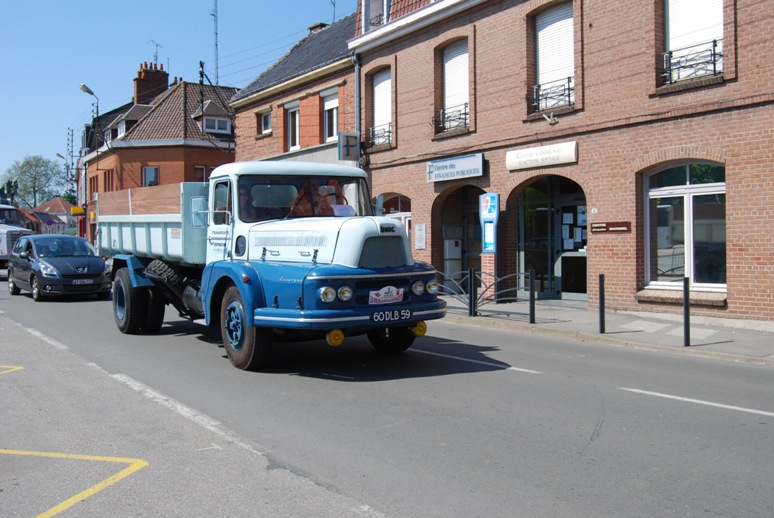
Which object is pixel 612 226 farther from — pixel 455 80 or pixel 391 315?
pixel 391 315

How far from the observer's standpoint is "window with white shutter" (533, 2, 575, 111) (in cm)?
1545

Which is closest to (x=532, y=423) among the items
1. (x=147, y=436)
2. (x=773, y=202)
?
(x=147, y=436)

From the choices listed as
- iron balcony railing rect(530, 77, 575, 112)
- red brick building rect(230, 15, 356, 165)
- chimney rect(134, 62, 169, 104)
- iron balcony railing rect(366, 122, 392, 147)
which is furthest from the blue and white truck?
chimney rect(134, 62, 169, 104)

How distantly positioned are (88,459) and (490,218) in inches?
510

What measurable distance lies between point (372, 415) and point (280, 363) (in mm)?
2829

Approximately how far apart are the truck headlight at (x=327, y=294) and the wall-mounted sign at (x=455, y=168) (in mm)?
10482

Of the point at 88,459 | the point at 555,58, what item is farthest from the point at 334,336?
the point at 555,58


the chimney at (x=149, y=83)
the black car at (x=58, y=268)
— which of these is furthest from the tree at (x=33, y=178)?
the black car at (x=58, y=268)

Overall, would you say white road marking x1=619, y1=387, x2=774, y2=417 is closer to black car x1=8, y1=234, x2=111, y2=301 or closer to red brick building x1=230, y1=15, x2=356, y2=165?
black car x1=8, y1=234, x2=111, y2=301

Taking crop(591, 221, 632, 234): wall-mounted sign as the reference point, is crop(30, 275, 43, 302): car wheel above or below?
below

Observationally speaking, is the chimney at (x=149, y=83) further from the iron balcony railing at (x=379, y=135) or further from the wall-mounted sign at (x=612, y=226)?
the wall-mounted sign at (x=612, y=226)

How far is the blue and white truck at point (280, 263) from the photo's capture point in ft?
25.1

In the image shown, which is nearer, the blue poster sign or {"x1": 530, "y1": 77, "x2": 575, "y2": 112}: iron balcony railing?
{"x1": 530, "y1": 77, "x2": 575, "y2": 112}: iron balcony railing

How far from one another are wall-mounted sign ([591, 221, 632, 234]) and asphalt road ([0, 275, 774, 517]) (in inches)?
185
